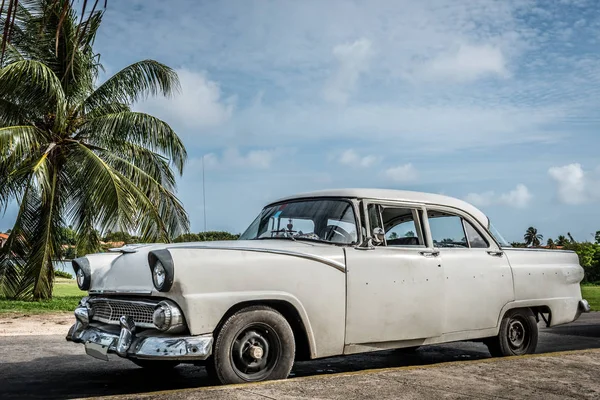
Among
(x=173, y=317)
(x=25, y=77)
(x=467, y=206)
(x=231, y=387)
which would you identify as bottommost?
(x=231, y=387)

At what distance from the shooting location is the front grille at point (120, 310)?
5.38 metres

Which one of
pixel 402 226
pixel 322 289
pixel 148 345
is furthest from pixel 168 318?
pixel 402 226

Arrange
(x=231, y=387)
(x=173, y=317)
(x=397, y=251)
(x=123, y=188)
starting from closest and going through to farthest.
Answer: (x=231, y=387) < (x=173, y=317) < (x=397, y=251) < (x=123, y=188)

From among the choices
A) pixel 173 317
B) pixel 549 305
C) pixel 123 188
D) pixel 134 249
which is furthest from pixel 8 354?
pixel 123 188

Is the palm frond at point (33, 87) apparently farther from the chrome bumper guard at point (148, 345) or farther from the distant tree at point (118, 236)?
the chrome bumper guard at point (148, 345)

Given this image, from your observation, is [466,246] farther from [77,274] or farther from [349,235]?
[77,274]

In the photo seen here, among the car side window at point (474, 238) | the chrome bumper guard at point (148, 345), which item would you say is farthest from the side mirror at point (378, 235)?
the chrome bumper guard at point (148, 345)

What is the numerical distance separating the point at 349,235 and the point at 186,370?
2.31 meters

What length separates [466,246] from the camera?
7.26 m

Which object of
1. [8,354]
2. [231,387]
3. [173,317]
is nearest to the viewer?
[231,387]

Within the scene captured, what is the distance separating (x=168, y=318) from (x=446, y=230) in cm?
334

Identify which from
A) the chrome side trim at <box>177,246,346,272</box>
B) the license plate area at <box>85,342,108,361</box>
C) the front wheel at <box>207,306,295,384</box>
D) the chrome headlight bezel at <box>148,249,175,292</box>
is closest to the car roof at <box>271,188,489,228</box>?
the chrome side trim at <box>177,246,346,272</box>

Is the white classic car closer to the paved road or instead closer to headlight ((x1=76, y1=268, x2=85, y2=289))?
headlight ((x1=76, y1=268, x2=85, y2=289))

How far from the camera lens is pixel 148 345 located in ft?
16.8
